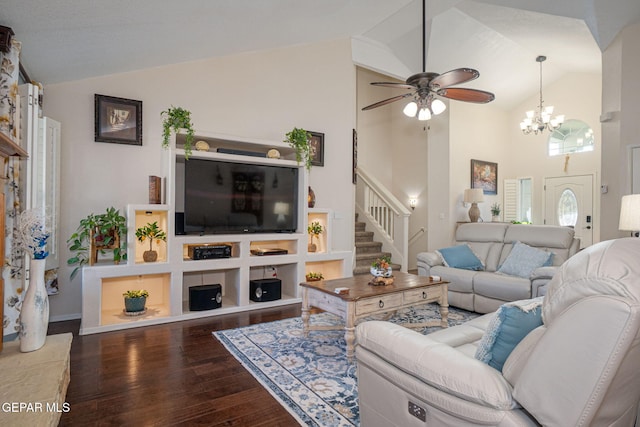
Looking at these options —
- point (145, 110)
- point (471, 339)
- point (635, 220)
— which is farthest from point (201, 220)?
point (635, 220)

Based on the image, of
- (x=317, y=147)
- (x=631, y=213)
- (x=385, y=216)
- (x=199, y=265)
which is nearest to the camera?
(x=631, y=213)

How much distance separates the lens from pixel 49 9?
242cm

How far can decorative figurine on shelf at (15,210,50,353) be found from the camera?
2.14 m

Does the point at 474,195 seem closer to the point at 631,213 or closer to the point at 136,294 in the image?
the point at 631,213

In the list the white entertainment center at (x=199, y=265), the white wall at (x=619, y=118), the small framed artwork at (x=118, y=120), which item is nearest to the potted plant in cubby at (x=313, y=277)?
the white entertainment center at (x=199, y=265)

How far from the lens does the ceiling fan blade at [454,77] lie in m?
3.02

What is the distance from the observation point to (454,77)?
3.19 meters

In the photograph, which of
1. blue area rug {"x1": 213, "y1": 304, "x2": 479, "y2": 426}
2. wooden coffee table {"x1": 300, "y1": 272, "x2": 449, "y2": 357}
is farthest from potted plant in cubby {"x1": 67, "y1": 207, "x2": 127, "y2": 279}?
wooden coffee table {"x1": 300, "y1": 272, "x2": 449, "y2": 357}

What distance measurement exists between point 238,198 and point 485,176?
5.89 meters

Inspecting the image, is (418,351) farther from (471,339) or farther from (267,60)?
(267,60)

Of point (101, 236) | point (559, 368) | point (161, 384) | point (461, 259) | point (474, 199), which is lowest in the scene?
point (161, 384)

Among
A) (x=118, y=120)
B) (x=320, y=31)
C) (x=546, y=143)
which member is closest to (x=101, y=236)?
(x=118, y=120)

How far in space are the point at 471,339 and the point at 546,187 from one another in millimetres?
7151

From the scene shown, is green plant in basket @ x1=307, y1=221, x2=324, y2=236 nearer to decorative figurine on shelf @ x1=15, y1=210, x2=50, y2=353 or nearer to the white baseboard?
the white baseboard
